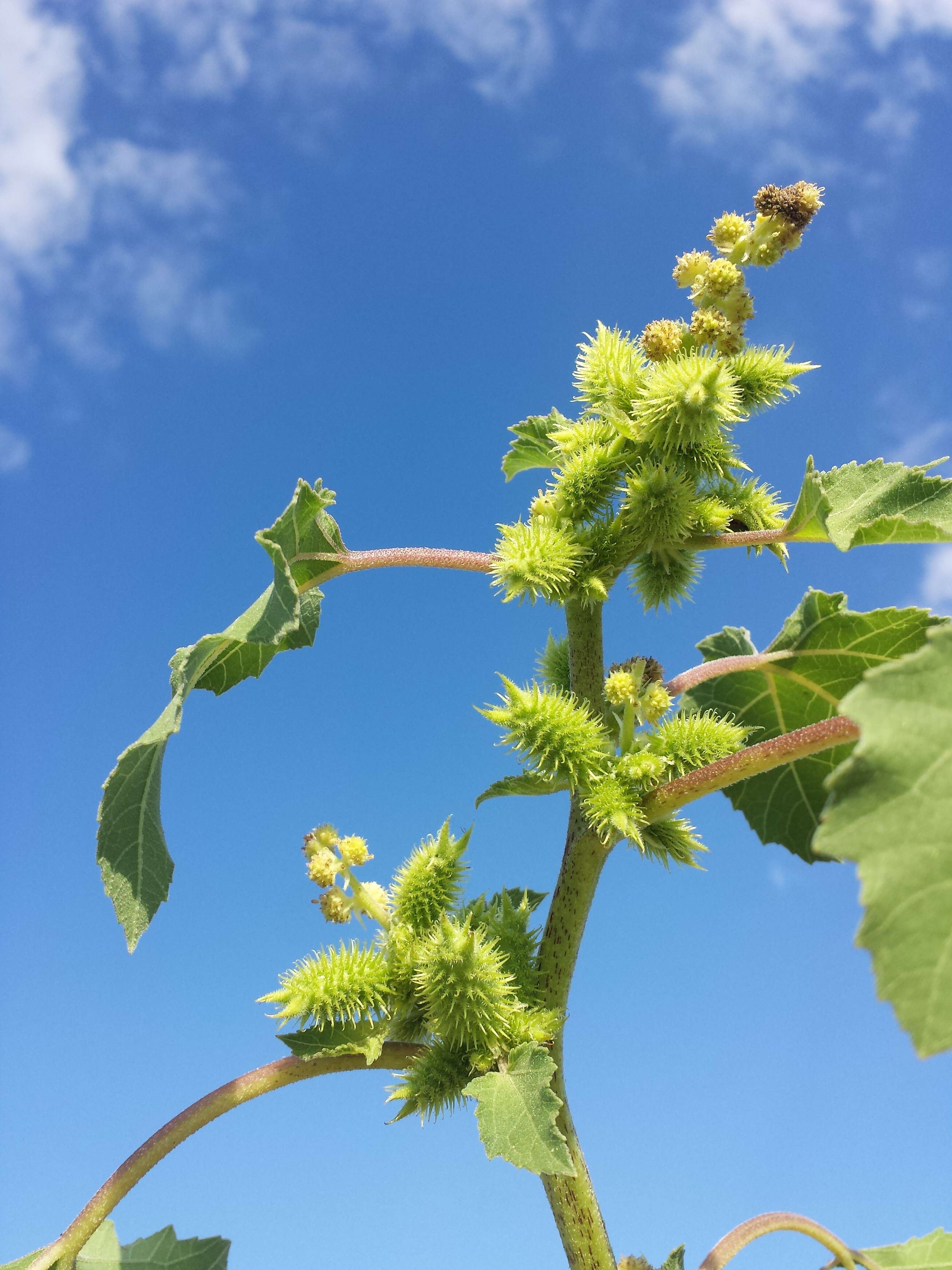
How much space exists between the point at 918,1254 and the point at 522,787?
174 centimetres

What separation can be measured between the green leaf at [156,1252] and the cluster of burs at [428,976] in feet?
3.00

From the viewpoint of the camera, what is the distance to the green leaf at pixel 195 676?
6.92 feet

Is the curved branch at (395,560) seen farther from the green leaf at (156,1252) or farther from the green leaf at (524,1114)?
the green leaf at (156,1252)

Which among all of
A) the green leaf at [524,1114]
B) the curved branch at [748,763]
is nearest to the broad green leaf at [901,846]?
the curved branch at [748,763]

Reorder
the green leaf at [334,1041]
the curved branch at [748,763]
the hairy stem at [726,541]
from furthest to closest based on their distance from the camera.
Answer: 1. the hairy stem at [726,541]
2. the green leaf at [334,1041]
3. the curved branch at [748,763]

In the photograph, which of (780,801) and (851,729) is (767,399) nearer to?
(851,729)

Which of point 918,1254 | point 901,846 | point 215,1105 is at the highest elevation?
point 215,1105

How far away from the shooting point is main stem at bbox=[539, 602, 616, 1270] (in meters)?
2.27

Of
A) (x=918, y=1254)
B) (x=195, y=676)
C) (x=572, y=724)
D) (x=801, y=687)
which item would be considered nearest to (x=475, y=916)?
(x=572, y=724)

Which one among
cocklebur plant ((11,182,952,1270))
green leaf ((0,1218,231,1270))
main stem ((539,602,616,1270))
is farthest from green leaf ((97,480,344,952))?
green leaf ((0,1218,231,1270))

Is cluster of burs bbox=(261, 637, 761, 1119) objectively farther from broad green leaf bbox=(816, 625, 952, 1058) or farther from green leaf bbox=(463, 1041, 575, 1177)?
broad green leaf bbox=(816, 625, 952, 1058)

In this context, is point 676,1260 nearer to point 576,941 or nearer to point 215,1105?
point 576,941

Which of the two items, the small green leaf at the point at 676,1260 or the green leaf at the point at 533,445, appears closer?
the small green leaf at the point at 676,1260

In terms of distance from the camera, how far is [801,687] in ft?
8.77
